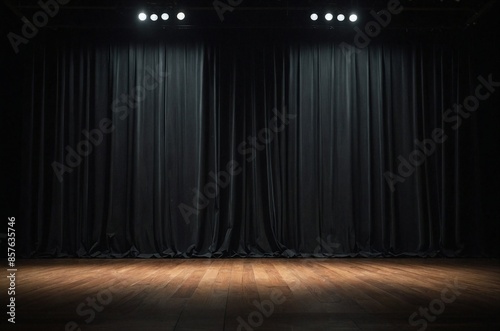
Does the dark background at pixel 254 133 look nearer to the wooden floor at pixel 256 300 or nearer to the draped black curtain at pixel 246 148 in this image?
the draped black curtain at pixel 246 148

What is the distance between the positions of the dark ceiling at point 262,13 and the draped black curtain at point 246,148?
42 cm

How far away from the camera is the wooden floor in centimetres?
250

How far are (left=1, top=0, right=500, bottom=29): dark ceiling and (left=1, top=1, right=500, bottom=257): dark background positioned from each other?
0.03 metres

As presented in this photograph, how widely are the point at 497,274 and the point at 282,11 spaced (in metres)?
4.41

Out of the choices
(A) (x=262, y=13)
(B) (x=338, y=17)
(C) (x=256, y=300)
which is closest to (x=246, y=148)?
(A) (x=262, y=13)

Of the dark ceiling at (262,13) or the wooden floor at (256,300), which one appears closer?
the wooden floor at (256,300)

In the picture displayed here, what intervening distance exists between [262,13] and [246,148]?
6.13 ft

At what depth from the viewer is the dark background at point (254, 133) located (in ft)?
25.4

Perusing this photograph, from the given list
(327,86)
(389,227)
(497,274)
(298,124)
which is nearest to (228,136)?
(298,124)

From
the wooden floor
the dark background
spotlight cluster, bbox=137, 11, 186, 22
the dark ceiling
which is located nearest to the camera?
the wooden floor

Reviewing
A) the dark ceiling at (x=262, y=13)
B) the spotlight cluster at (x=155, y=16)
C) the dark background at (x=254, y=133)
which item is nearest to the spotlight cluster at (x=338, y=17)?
the dark ceiling at (x=262, y=13)

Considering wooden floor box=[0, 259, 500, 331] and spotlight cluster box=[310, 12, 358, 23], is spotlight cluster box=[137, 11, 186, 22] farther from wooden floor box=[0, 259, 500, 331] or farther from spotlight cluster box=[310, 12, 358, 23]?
wooden floor box=[0, 259, 500, 331]

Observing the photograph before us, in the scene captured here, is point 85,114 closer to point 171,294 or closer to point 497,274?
point 171,294

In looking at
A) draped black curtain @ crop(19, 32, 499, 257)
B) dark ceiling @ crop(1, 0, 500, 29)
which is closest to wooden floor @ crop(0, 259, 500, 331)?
draped black curtain @ crop(19, 32, 499, 257)
